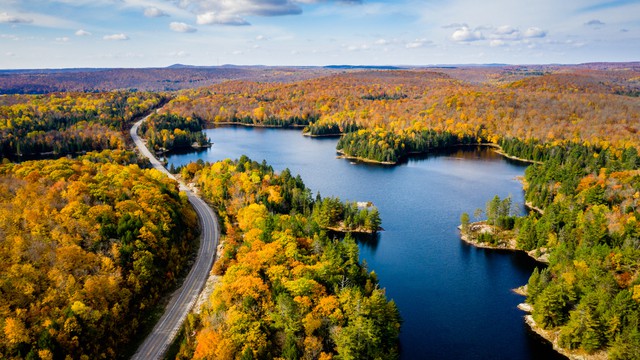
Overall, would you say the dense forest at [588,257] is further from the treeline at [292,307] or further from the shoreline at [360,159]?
the shoreline at [360,159]

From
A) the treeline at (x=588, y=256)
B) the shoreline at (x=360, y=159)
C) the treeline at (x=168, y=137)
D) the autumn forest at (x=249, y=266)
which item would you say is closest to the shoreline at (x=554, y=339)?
the autumn forest at (x=249, y=266)

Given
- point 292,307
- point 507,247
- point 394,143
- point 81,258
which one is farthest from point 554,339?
point 394,143

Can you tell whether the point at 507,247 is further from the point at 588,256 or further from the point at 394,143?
the point at 394,143

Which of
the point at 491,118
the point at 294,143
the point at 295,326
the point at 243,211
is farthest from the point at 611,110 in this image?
the point at 295,326

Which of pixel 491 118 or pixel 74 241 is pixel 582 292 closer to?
pixel 74 241

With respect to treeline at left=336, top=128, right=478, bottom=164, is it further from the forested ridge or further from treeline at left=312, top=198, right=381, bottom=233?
treeline at left=312, top=198, right=381, bottom=233

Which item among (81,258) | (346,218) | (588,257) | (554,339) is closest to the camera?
(554,339)

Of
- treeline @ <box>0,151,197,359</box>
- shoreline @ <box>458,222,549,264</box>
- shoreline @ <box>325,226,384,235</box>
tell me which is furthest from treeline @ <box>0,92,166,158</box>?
shoreline @ <box>458,222,549,264</box>
